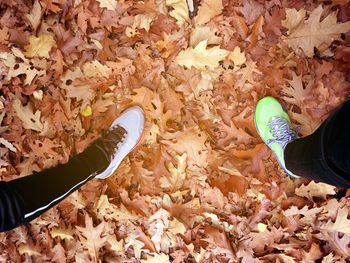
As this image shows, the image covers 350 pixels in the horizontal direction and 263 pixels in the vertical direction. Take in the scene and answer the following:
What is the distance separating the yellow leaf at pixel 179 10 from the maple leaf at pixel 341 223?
1691 mm

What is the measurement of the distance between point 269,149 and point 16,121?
1946 mm

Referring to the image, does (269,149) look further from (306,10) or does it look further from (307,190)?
(306,10)

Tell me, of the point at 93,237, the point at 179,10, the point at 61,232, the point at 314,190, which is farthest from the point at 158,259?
the point at 179,10

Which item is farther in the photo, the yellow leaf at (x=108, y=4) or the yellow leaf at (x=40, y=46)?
the yellow leaf at (x=40, y=46)

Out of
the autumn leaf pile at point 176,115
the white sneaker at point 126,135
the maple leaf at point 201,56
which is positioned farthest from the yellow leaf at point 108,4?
the white sneaker at point 126,135

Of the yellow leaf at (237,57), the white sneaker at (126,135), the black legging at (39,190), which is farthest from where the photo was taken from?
the white sneaker at (126,135)

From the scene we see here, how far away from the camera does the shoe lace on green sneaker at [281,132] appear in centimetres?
191

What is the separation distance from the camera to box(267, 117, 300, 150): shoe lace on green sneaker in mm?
1913

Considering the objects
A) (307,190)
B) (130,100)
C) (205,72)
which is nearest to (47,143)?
(130,100)

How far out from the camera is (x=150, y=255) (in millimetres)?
2195

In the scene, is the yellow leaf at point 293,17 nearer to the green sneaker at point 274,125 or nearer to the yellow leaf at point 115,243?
the green sneaker at point 274,125

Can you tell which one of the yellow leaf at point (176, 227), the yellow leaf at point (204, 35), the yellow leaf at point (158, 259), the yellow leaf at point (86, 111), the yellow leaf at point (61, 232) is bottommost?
the yellow leaf at point (158, 259)

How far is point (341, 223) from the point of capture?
191cm

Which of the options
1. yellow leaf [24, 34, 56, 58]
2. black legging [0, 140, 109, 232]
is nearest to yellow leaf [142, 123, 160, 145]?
black legging [0, 140, 109, 232]
